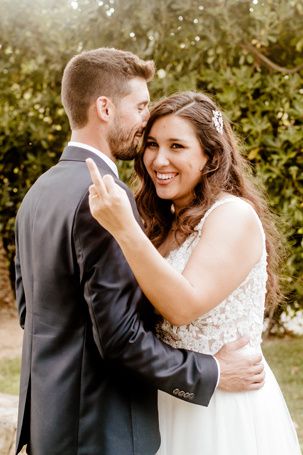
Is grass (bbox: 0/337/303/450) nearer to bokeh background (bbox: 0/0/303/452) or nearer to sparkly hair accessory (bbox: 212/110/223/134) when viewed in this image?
bokeh background (bbox: 0/0/303/452)

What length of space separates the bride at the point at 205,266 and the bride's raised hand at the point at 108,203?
1.4 inches

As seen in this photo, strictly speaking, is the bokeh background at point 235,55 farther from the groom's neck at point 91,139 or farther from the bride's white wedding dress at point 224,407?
the groom's neck at point 91,139

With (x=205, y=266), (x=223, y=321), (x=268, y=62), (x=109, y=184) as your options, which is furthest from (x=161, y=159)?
(x=268, y=62)

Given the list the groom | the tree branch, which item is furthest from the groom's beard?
the tree branch

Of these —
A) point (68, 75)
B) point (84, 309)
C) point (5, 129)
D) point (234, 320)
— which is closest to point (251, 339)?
point (234, 320)

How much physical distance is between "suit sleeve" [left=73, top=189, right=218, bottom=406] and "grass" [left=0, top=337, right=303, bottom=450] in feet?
9.26

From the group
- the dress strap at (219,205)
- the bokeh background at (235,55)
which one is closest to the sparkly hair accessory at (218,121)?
the dress strap at (219,205)

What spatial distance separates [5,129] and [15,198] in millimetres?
860

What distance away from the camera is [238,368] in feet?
8.47

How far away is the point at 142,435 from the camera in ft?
7.80

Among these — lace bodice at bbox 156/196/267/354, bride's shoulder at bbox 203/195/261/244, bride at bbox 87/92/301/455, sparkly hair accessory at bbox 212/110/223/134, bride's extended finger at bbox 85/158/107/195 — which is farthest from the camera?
sparkly hair accessory at bbox 212/110/223/134

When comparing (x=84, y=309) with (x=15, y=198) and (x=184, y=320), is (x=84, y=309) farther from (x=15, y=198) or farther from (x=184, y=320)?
(x=15, y=198)

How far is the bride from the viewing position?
232cm

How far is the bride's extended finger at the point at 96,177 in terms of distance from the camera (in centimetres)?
197
